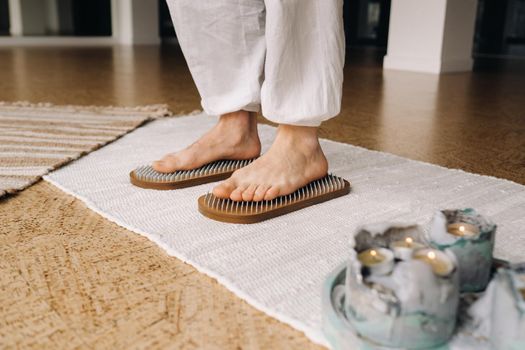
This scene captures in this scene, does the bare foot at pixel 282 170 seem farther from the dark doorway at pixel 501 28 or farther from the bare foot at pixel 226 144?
the dark doorway at pixel 501 28

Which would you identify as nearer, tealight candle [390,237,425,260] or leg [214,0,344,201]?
tealight candle [390,237,425,260]

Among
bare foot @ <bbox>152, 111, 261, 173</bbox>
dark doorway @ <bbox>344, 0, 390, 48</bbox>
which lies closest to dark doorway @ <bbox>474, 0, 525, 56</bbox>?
dark doorway @ <bbox>344, 0, 390, 48</bbox>

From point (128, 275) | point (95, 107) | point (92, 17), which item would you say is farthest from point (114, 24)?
point (128, 275)

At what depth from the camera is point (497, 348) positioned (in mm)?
425

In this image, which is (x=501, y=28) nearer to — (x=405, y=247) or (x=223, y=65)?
(x=223, y=65)

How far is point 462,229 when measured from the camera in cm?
52

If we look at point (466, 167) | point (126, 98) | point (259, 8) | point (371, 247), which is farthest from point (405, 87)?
point (371, 247)

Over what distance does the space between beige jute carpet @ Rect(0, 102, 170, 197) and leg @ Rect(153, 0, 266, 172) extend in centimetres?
25

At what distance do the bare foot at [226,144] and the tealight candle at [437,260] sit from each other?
0.54 m

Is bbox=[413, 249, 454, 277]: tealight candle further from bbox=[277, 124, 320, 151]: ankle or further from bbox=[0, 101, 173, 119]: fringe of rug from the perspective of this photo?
bbox=[0, 101, 173, 119]: fringe of rug

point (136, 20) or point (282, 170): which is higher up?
point (136, 20)

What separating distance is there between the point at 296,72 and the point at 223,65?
0.57 ft

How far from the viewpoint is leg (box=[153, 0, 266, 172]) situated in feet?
2.81

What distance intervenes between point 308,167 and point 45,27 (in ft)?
21.4
